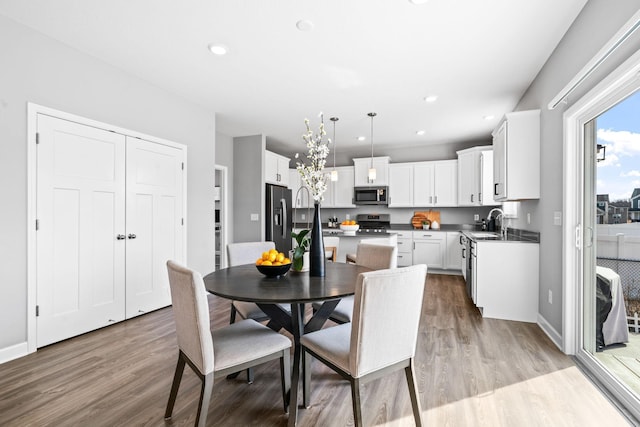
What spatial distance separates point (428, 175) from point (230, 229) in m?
3.92

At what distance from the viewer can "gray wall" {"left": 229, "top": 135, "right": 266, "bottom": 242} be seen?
17.9ft

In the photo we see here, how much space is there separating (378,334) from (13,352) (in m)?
2.79

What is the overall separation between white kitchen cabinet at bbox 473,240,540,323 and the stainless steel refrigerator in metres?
3.39

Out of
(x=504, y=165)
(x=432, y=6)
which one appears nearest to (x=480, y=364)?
(x=504, y=165)

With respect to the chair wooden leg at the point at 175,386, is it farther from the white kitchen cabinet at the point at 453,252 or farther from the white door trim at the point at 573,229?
the white kitchen cabinet at the point at 453,252

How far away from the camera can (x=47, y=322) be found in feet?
8.45

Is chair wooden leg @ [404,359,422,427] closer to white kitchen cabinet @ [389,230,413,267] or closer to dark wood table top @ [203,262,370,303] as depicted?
dark wood table top @ [203,262,370,303]

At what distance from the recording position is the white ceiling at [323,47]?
2.21m

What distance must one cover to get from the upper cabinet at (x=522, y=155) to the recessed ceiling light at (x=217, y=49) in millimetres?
2894

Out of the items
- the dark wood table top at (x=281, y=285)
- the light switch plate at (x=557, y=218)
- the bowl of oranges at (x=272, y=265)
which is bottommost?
the dark wood table top at (x=281, y=285)

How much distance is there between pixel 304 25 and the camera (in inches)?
94.3

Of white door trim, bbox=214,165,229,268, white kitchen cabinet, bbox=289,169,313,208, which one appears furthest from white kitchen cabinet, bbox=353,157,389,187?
white door trim, bbox=214,165,229,268

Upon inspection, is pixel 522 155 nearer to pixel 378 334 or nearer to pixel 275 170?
pixel 378 334

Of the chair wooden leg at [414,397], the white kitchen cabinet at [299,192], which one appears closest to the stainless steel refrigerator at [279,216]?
the white kitchen cabinet at [299,192]
